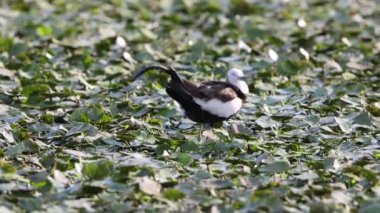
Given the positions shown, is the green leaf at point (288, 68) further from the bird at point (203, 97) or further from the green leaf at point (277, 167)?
the green leaf at point (277, 167)

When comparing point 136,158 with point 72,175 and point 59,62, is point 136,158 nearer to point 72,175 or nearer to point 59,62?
point 72,175

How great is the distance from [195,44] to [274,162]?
3.38 metres

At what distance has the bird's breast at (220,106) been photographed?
690cm

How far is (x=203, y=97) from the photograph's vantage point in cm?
689

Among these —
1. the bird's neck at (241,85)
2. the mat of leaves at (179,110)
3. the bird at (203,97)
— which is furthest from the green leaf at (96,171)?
the bird's neck at (241,85)

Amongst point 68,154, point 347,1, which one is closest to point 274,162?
point 68,154

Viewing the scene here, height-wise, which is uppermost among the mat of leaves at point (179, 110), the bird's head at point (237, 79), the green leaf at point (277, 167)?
the bird's head at point (237, 79)

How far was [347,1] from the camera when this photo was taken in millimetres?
11570

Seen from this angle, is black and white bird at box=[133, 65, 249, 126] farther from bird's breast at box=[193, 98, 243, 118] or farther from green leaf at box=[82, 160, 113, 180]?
green leaf at box=[82, 160, 113, 180]

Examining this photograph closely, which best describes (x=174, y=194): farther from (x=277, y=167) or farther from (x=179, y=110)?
(x=179, y=110)

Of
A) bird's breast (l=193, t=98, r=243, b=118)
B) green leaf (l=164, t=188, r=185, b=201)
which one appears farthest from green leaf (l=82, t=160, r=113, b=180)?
bird's breast (l=193, t=98, r=243, b=118)

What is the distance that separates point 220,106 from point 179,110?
0.57 m

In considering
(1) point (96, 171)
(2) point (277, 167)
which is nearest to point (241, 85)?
(2) point (277, 167)

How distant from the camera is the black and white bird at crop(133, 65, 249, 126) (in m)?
6.75
